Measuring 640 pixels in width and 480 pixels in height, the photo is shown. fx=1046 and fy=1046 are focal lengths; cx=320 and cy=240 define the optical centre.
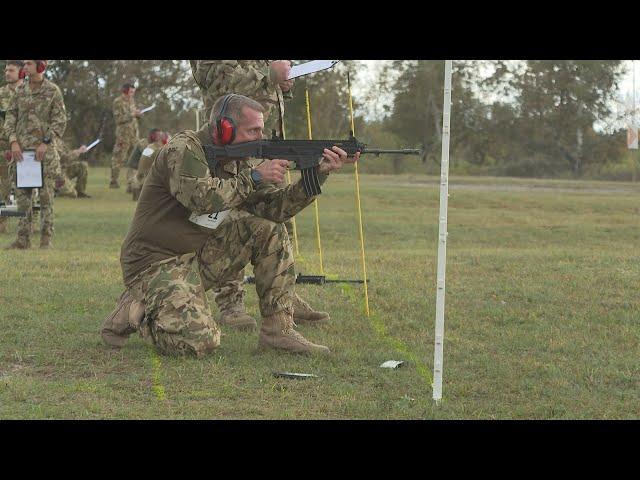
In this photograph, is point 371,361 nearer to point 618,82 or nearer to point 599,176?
point 599,176

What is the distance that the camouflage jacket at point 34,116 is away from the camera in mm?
13695

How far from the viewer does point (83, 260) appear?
474 inches

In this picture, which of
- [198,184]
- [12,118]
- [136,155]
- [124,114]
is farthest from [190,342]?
[124,114]

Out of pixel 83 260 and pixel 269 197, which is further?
pixel 83 260

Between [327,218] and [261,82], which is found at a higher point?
[261,82]

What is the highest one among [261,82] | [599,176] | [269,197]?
[261,82]

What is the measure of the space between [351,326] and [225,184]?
1.92 metres

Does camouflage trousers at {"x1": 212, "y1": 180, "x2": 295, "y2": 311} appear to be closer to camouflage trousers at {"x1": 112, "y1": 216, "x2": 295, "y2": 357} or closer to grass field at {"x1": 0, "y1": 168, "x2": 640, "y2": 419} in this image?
grass field at {"x1": 0, "y1": 168, "x2": 640, "y2": 419}

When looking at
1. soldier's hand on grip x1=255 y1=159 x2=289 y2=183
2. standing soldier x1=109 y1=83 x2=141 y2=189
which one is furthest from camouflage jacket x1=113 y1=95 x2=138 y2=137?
soldier's hand on grip x1=255 y1=159 x2=289 y2=183

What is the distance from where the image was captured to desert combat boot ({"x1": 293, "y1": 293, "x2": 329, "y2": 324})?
821 centimetres

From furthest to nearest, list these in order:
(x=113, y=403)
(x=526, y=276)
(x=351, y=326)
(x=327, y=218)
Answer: (x=327, y=218) < (x=526, y=276) < (x=351, y=326) < (x=113, y=403)

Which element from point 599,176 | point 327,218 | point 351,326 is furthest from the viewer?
point 599,176

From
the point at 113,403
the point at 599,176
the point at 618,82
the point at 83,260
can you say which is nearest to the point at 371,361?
the point at 113,403

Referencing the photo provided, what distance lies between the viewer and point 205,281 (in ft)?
24.7
